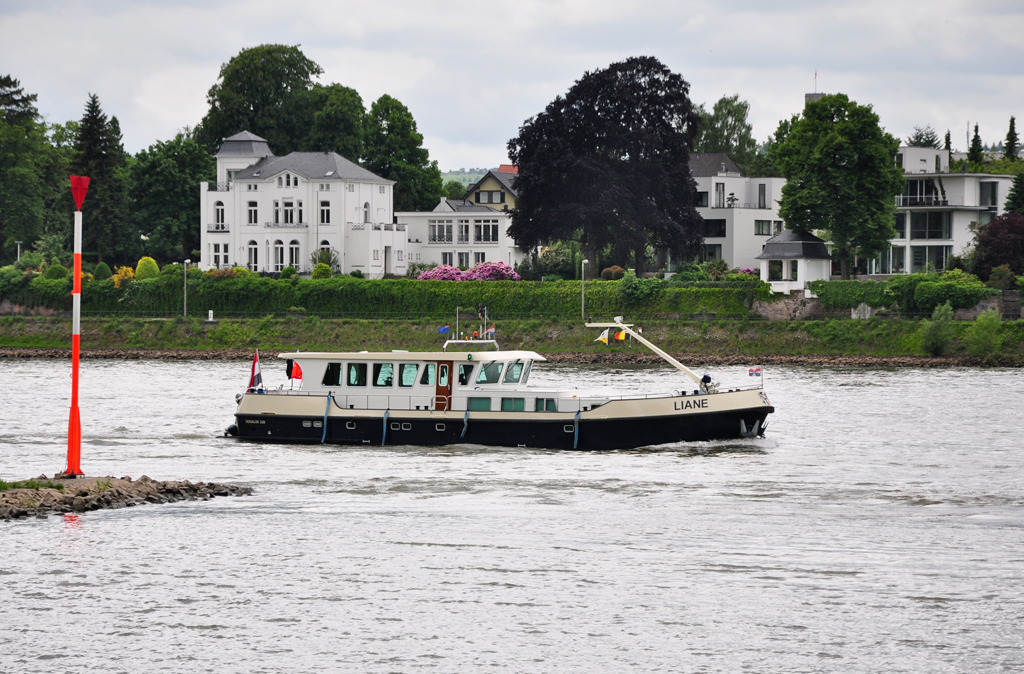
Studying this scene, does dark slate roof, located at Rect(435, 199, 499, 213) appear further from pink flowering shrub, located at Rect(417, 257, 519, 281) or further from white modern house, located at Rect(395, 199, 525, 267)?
pink flowering shrub, located at Rect(417, 257, 519, 281)

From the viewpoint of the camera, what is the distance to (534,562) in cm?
2355

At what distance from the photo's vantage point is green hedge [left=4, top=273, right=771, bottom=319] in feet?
273

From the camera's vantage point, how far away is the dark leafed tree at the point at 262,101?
12031 cm

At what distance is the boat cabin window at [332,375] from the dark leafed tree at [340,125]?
7560 centimetres

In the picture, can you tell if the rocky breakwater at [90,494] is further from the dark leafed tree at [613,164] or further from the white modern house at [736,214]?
the white modern house at [736,214]

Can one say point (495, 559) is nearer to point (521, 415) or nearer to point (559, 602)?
point (559, 602)

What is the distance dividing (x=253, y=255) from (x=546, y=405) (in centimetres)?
6991

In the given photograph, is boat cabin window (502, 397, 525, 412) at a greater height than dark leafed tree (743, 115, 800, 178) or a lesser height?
lesser

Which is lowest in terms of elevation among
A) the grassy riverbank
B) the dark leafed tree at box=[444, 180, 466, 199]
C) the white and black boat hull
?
the white and black boat hull

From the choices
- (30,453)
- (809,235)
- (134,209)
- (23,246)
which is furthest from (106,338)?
(30,453)

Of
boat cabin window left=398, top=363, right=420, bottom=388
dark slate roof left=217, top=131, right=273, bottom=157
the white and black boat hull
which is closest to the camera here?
the white and black boat hull

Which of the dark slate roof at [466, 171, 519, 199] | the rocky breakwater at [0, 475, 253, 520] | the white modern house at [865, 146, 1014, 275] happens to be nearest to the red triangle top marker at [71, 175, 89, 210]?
the rocky breakwater at [0, 475, 253, 520]

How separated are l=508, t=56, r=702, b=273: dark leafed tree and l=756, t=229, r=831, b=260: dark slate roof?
677cm

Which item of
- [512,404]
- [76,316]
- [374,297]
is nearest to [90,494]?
[76,316]
